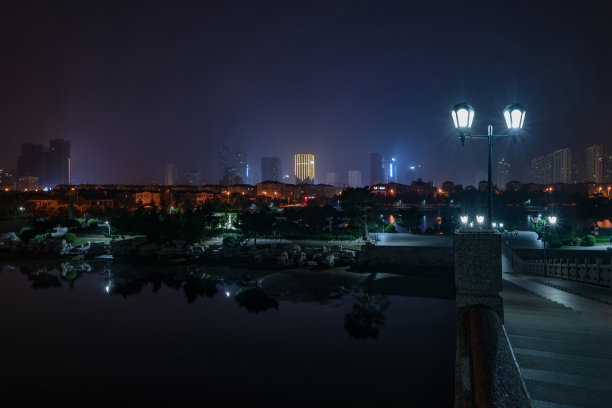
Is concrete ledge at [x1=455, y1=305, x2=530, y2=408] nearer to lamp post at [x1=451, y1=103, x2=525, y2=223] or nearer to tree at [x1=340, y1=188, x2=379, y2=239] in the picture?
lamp post at [x1=451, y1=103, x2=525, y2=223]

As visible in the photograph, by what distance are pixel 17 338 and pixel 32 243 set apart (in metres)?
27.2

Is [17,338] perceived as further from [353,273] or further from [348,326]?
[353,273]

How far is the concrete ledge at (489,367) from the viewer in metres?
2.85

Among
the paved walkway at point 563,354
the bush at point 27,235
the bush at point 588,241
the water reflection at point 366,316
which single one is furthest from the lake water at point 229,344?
the bush at point 27,235

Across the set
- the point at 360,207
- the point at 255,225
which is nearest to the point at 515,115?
the point at 360,207

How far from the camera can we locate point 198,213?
147ft

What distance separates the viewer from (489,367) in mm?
3229

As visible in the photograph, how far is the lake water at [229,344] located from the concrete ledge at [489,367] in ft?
27.7

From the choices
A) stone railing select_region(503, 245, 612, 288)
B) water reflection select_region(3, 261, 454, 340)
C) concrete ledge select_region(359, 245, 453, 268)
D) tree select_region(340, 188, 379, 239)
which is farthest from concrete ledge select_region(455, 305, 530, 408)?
tree select_region(340, 188, 379, 239)

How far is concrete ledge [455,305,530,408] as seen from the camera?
2852mm

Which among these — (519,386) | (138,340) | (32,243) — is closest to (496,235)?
(519,386)

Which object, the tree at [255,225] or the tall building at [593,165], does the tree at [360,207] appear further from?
the tall building at [593,165]

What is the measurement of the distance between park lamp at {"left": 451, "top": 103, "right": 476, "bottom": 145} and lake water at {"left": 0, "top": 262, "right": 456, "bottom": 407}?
7.75 metres

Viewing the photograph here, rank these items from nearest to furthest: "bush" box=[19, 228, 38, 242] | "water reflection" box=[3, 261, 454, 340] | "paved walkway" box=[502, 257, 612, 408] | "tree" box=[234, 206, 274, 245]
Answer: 1. "paved walkway" box=[502, 257, 612, 408]
2. "water reflection" box=[3, 261, 454, 340]
3. "tree" box=[234, 206, 274, 245]
4. "bush" box=[19, 228, 38, 242]
